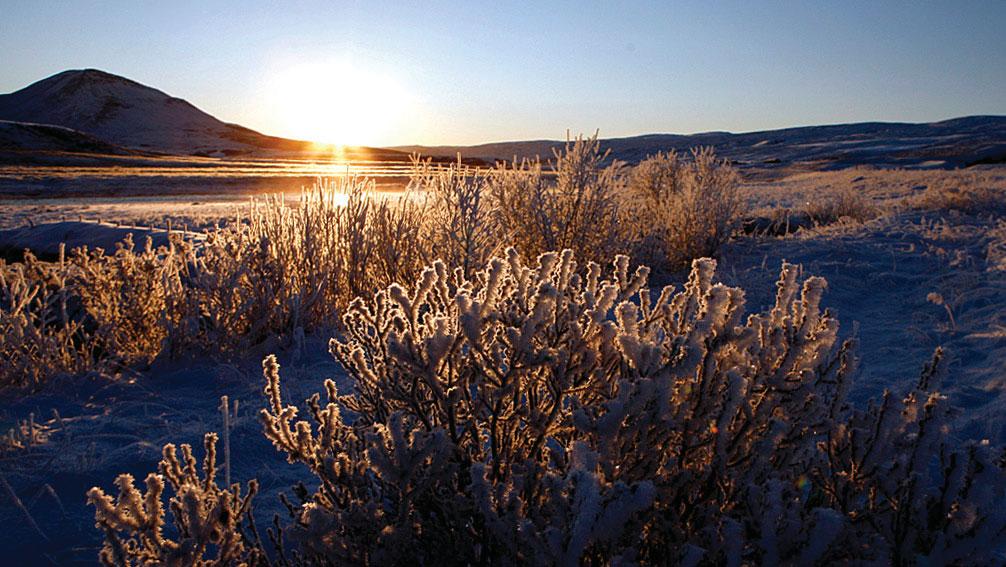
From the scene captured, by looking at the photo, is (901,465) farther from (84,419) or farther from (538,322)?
(84,419)

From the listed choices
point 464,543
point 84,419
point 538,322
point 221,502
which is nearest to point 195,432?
point 84,419

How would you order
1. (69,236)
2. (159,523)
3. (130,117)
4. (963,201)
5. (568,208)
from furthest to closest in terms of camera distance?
(130,117), (963,201), (69,236), (568,208), (159,523)

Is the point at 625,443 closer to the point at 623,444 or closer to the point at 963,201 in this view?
the point at 623,444

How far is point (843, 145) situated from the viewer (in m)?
56.9

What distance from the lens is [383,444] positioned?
1.30 metres

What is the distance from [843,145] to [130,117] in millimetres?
81339

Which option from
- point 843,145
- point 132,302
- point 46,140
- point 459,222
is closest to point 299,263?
point 132,302

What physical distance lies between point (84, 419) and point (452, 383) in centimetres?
255

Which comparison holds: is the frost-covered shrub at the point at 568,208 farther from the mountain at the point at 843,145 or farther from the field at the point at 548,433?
the mountain at the point at 843,145

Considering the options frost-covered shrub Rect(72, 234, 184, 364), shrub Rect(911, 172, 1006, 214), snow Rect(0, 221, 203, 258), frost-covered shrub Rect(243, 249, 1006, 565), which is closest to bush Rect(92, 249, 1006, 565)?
frost-covered shrub Rect(243, 249, 1006, 565)

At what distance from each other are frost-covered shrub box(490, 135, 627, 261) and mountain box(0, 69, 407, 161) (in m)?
67.6

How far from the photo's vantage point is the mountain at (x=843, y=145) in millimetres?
35250

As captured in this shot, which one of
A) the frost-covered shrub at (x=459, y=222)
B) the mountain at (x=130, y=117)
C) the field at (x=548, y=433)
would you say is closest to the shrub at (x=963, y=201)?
the field at (x=548, y=433)

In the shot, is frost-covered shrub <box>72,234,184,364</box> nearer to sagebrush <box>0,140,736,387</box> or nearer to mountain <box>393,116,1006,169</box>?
sagebrush <box>0,140,736,387</box>
